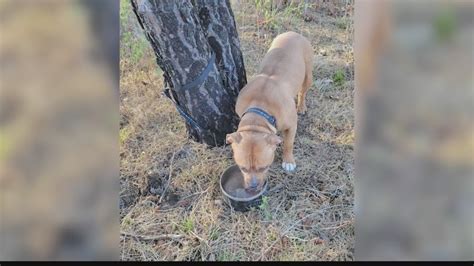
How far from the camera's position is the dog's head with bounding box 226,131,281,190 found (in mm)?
3055

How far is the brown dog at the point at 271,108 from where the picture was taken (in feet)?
10.1

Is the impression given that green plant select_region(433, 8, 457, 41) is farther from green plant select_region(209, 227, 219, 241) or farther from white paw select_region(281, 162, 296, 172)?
white paw select_region(281, 162, 296, 172)

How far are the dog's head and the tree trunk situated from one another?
0.61 metres

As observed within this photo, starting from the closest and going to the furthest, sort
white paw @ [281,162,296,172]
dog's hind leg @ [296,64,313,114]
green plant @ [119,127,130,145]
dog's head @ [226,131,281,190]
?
dog's head @ [226,131,281,190] < white paw @ [281,162,296,172] < green plant @ [119,127,130,145] < dog's hind leg @ [296,64,313,114]

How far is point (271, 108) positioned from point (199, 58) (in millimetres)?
721

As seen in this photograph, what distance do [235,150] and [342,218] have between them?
0.95m

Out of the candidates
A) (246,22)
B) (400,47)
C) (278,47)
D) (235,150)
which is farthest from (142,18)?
(246,22)

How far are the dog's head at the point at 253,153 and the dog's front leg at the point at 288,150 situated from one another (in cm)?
47

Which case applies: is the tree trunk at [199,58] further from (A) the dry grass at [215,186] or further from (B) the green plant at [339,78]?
(B) the green plant at [339,78]

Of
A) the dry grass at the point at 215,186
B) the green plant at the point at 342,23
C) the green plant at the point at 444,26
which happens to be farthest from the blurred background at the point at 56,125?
the green plant at the point at 342,23

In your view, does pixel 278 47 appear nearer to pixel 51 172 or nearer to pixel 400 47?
pixel 400 47

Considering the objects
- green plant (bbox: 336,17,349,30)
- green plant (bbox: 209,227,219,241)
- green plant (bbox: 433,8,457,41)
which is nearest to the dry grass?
green plant (bbox: 209,227,219,241)

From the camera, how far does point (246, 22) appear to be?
5793mm
